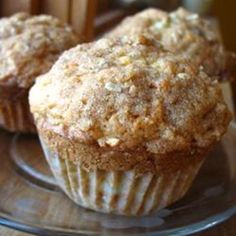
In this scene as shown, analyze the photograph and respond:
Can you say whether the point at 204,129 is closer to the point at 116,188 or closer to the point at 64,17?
the point at 116,188

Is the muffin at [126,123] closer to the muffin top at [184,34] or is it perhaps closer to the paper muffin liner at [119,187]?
the paper muffin liner at [119,187]

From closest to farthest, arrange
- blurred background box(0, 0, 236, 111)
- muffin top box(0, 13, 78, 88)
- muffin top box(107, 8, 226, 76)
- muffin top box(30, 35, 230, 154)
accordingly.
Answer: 1. muffin top box(30, 35, 230, 154)
2. muffin top box(0, 13, 78, 88)
3. muffin top box(107, 8, 226, 76)
4. blurred background box(0, 0, 236, 111)

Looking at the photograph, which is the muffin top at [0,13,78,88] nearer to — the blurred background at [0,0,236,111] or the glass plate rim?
the blurred background at [0,0,236,111]

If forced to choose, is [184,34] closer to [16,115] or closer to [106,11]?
[16,115]

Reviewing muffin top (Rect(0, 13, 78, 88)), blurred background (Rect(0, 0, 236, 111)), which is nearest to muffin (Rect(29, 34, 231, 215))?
muffin top (Rect(0, 13, 78, 88))

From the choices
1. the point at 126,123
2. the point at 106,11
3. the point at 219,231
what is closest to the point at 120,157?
the point at 126,123

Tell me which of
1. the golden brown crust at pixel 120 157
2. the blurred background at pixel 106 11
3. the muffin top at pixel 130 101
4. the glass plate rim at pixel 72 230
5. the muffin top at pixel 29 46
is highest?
the muffin top at pixel 130 101

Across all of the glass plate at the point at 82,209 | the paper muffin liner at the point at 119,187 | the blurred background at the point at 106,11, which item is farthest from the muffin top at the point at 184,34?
the paper muffin liner at the point at 119,187

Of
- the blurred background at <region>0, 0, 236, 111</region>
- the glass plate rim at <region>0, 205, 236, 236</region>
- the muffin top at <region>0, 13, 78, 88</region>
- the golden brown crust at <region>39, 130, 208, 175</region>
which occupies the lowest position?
the blurred background at <region>0, 0, 236, 111</region>
